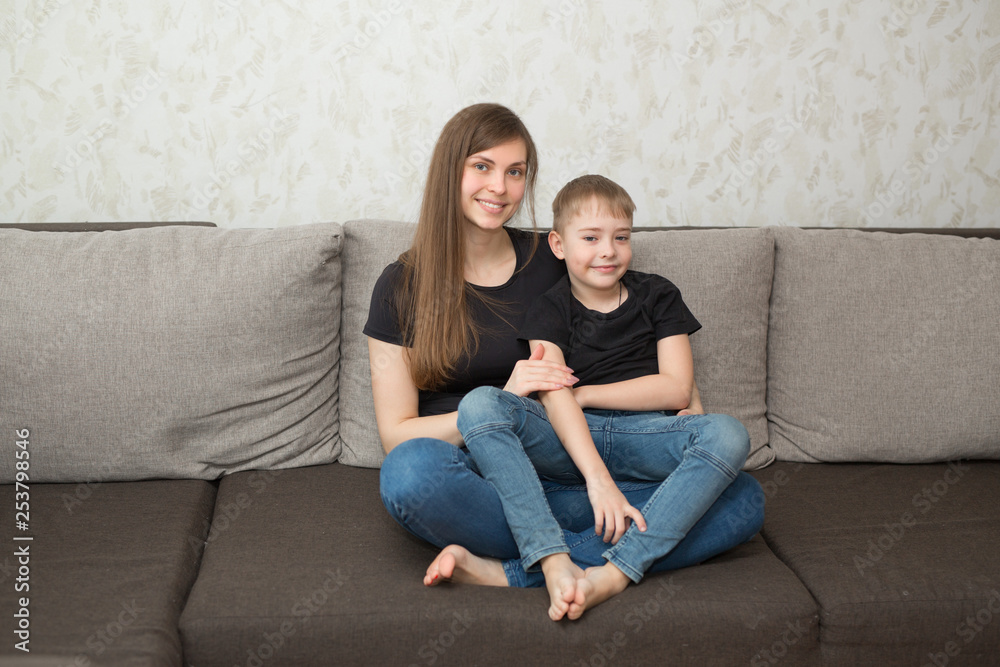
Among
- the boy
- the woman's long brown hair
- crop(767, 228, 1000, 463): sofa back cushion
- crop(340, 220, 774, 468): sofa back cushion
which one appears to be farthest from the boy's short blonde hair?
crop(767, 228, 1000, 463): sofa back cushion

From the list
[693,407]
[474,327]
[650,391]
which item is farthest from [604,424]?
[474,327]

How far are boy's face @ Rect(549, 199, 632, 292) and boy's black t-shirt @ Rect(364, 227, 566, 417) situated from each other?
124 millimetres

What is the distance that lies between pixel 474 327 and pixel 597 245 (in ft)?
0.94

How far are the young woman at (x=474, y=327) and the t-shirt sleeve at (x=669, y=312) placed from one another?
212 mm

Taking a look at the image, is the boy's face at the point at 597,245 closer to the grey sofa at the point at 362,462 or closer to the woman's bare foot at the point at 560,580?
the grey sofa at the point at 362,462

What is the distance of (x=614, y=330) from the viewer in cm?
156

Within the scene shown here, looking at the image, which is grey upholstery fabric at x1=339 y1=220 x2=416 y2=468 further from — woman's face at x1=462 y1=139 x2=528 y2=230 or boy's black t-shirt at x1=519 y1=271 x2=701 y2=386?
boy's black t-shirt at x1=519 y1=271 x2=701 y2=386

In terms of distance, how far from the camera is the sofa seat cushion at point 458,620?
1.17 metres

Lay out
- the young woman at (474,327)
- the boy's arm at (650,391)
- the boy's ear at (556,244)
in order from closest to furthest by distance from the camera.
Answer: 1. the young woman at (474,327)
2. the boy's arm at (650,391)
3. the boy's ear at (556,244)

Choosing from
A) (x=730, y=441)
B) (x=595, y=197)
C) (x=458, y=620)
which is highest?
(x=595, y=197)

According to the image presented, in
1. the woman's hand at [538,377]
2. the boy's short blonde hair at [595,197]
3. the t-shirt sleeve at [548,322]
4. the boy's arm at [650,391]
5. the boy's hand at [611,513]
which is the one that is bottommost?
the boy's hand at [611,513]

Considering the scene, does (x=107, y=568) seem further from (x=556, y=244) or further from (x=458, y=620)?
(x=556, y=244)

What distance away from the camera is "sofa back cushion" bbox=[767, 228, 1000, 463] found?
1702 millimetres

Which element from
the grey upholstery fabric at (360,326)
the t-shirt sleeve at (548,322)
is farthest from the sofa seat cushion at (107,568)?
the t-shirt sleeve at (548,322)
